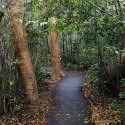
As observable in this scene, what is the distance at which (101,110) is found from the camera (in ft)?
37.0

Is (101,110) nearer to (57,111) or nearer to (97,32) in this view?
(57,111)

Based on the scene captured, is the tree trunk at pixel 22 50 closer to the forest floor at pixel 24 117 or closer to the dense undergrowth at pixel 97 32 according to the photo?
the forest floor at pixel 24 117

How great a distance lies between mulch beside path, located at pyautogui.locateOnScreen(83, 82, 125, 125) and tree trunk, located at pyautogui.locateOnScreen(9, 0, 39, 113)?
7.60 feet

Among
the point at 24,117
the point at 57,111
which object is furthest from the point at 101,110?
the point at 24,117

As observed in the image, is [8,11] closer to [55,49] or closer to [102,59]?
[102,59]

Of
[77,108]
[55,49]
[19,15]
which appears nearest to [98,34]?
[77,108]

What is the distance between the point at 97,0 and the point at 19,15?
14.3 feet

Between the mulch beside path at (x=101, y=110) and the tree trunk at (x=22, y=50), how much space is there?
7.60 feet

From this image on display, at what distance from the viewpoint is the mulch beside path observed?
31.2ft

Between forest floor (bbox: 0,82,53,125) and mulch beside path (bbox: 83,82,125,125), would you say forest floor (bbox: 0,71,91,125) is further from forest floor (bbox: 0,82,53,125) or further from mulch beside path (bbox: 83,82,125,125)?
mulch beside path (bbox: 83,82,125,125)

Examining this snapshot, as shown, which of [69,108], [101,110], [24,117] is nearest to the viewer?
[24,117]

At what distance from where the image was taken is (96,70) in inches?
577

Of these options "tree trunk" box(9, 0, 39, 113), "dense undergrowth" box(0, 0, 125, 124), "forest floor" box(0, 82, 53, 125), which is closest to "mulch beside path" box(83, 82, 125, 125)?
"dense undergrowth" box(0, 0, 125, 124)

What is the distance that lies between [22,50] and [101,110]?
3798 mm
